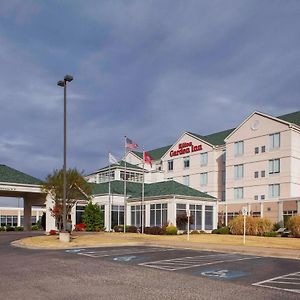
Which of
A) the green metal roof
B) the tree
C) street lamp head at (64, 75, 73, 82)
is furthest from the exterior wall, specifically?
street lamp head at (64, 75, 73, 82)

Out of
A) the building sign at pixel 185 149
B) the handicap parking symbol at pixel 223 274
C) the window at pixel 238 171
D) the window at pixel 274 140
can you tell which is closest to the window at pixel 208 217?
the window at pixel 274 140

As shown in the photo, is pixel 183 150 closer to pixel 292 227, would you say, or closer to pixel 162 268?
pixel 292 227

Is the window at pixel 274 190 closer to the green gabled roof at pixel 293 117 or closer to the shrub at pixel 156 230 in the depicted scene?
the green gabled roof at pixel 293 117

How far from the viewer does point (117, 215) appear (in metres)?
49.8

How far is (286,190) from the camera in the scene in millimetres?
55969

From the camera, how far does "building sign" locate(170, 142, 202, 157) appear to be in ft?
237

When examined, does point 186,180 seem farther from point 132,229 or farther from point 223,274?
point 223,274

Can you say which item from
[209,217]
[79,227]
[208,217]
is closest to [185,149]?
[209,217]

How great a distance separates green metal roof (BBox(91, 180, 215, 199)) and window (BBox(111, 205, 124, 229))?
5.70 ft

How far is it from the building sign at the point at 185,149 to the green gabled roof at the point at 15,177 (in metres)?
32.4

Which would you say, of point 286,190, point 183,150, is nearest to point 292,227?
point 286,190

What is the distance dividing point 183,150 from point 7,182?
122ft

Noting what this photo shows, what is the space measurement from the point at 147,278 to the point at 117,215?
3766 cm

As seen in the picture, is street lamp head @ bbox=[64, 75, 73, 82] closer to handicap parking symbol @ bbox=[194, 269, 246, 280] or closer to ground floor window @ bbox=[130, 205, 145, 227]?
handicap parking symbol @ bbox=[194, 269, 246, 280]
